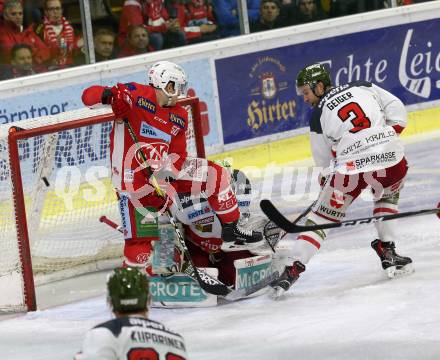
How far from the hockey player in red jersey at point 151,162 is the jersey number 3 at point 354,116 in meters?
0.63

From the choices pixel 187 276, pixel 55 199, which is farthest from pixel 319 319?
pixel 55 199

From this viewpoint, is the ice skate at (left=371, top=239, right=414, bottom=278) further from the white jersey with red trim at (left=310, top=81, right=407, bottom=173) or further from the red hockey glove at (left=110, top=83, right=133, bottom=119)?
the red hockey glove at (left=110, top=83, right=133, bottom=119)

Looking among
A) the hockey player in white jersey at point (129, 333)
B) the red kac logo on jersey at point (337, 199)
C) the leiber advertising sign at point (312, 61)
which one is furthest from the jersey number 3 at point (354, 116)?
the leiber advertising sign at point (312, 61)

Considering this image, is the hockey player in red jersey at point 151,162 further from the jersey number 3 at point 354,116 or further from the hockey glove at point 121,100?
the jersey number 3 at point 354,116

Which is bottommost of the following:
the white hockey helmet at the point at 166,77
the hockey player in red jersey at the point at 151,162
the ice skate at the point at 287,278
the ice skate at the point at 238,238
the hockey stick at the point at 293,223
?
the ice skate at the point at 287,278

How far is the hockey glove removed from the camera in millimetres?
4949

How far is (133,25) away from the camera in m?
7.76

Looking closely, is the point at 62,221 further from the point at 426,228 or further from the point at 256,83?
the point at 256,83

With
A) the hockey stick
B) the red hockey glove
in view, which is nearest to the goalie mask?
the hockey stick

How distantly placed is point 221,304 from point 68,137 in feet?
4.10

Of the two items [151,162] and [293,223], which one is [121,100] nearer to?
[151,162]

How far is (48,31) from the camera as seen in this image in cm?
733

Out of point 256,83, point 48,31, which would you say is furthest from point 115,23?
point 256,83

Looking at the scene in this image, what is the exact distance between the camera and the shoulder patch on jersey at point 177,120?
203 inches
